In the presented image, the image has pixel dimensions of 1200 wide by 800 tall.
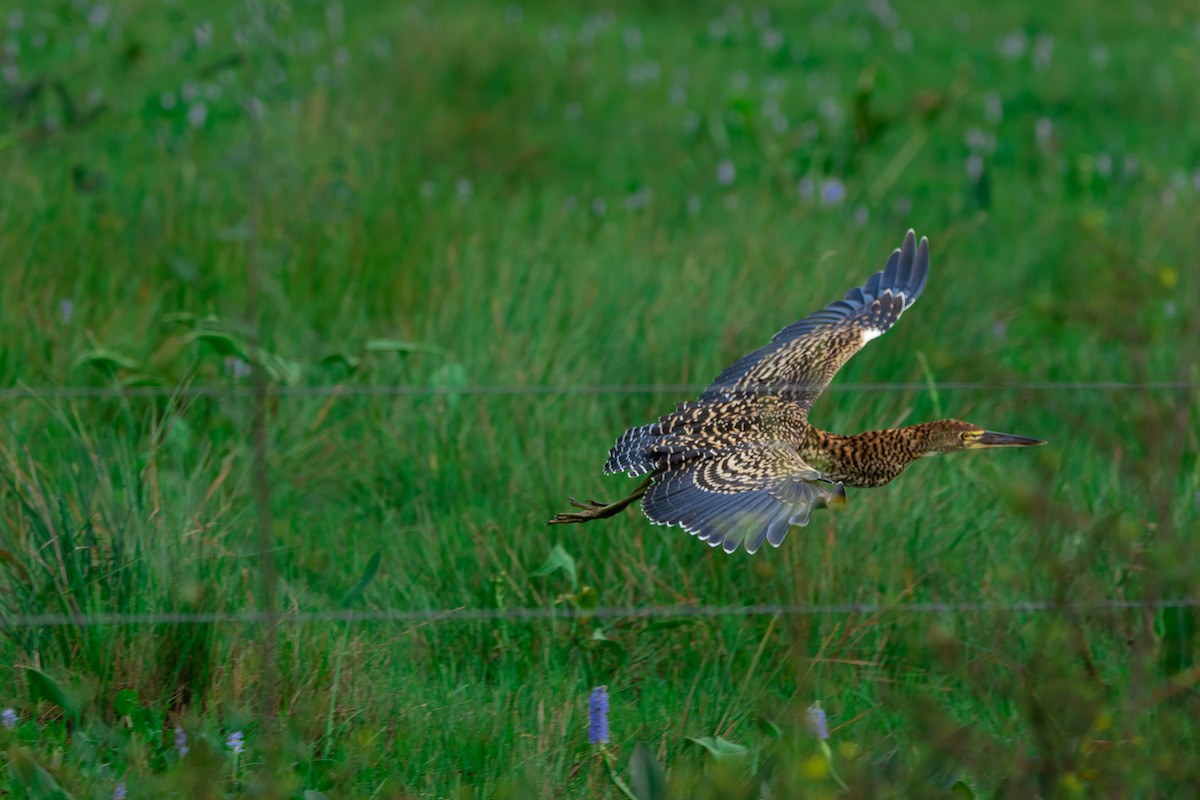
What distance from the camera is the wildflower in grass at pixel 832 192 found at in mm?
5961

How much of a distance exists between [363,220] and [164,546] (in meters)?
2.42

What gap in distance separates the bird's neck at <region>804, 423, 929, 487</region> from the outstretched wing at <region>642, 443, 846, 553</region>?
292 millimetres

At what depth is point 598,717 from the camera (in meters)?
2.88

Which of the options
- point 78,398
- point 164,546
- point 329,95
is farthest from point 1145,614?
point 329,95

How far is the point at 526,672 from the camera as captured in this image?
3.54 metres

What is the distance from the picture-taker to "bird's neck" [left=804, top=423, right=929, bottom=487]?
12.1ft

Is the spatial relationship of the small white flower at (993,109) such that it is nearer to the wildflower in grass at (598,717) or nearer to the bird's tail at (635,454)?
the bird's tail at (635,454)

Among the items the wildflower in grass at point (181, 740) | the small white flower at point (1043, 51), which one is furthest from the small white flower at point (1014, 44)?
the wildflower in grass at point (181, 740)

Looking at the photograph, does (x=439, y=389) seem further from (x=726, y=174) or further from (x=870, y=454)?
(x=726, y=174)

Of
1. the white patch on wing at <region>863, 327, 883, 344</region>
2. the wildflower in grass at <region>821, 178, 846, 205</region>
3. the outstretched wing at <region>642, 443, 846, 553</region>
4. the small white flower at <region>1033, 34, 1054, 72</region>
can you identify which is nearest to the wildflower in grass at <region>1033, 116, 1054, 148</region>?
the small white flower at <region>1033, 34, 1054, 72</region>

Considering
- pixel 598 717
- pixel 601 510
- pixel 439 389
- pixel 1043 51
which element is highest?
pixel 1043 51

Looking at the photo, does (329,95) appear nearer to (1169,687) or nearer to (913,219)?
(913,219)

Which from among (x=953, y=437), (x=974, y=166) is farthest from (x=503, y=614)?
(x=974, y=166)

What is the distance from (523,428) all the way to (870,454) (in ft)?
3.36
